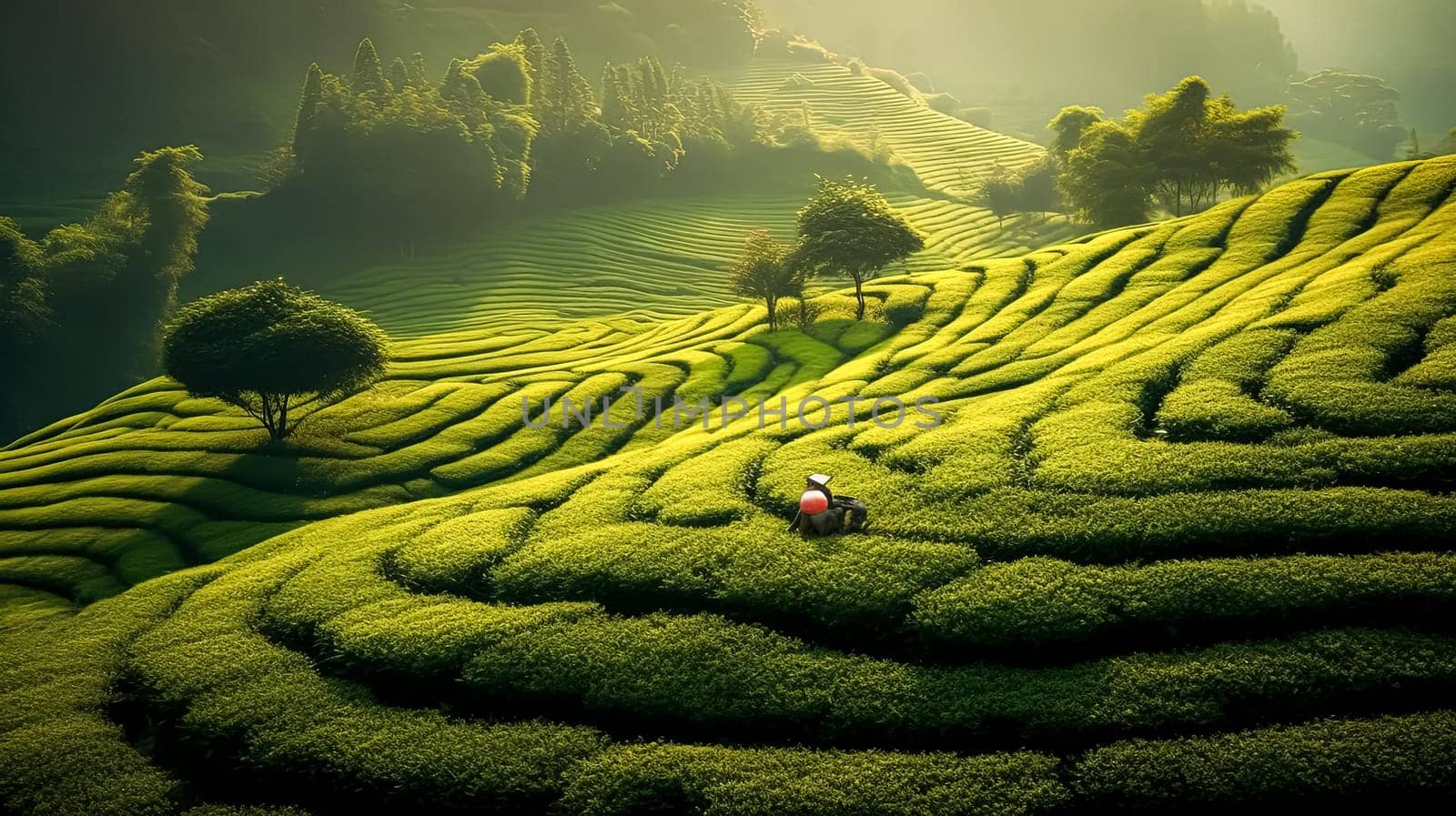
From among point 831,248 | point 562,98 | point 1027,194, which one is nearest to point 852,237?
point 831,248

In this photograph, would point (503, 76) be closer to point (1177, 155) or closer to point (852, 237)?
point (852, 237)

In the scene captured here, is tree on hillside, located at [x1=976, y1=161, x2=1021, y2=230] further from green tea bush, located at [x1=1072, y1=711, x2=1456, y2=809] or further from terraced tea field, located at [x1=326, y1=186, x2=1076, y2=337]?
green tea bush, located at [x1=1072, y1=711, x2=1456, y2=809]

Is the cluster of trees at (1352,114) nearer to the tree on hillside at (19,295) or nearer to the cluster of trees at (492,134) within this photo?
the cluster of trees at (492,134)

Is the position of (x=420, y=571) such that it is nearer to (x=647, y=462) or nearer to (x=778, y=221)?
(x=647, y=462)

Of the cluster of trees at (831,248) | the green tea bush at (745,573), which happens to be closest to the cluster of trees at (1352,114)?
the cluster of trees at (831,248)

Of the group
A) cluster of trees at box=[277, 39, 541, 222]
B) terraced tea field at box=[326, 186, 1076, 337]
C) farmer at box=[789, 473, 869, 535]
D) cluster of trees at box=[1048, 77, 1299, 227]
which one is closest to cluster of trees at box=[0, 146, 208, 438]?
cluster of trees at box=[277, 39, 541, 222]
